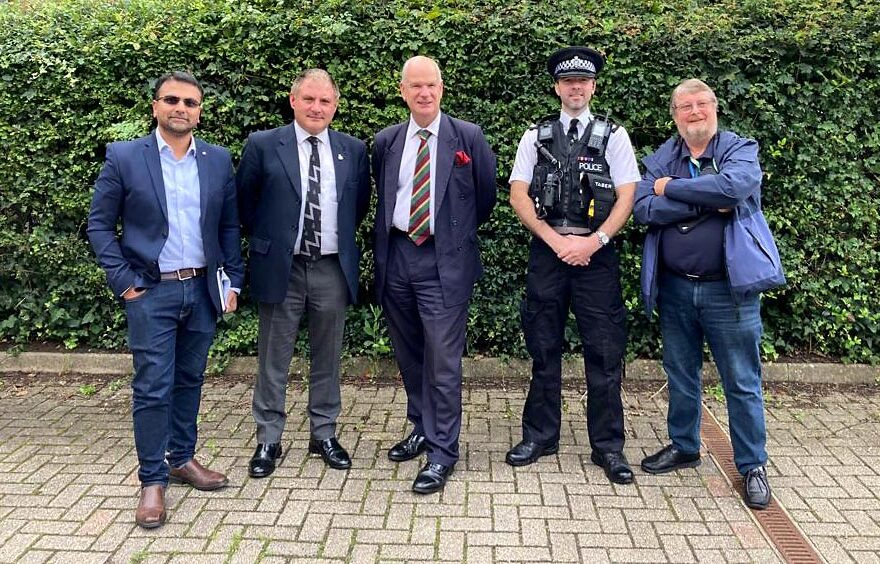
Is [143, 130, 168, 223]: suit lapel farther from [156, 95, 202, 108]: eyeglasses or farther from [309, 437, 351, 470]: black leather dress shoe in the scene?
[309, 437, 351, 470]: black leather dress shoe

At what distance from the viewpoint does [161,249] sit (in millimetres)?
3299

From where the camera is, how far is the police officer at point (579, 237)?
363cm

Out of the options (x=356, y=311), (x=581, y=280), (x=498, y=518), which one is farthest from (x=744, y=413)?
(x=356, y=311)

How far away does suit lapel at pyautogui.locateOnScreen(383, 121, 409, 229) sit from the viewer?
3762mm

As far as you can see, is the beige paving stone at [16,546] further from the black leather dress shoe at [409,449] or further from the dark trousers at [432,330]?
the dark trousers at [432,330]

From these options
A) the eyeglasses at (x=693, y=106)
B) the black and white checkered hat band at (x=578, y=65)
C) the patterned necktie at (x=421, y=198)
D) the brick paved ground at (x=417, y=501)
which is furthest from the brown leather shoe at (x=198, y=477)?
the eyeglasses at (x=693, y=106)

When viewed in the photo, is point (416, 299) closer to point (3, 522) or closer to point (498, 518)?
point (498, 518)

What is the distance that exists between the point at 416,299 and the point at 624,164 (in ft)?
4.41

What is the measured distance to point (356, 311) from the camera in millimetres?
5469

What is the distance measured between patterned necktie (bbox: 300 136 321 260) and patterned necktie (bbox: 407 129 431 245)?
50 centimetres

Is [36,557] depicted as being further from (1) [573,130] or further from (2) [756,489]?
(2) [756,489]

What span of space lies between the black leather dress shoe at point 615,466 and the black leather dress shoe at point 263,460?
1841mm

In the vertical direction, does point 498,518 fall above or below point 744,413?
below

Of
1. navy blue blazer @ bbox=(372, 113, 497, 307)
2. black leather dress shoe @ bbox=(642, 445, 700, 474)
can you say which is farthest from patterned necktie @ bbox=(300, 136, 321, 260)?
black leather dress shoe @ bbox=(642, 445, 700, 474)
